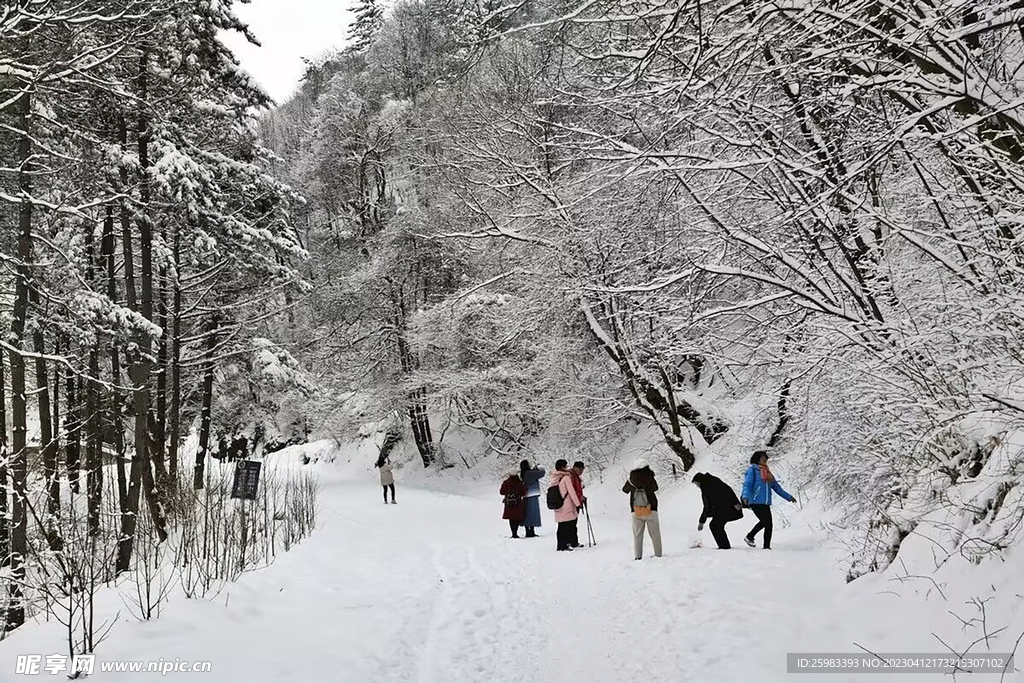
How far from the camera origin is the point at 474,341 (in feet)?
82.4

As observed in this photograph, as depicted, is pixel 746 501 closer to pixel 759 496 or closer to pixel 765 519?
pixel 759 496

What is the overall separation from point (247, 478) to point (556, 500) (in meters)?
5.74

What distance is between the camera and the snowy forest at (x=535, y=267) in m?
4.93

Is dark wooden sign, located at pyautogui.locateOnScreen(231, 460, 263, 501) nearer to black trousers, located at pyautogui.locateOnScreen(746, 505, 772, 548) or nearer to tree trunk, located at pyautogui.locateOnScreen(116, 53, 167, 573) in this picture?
tree trunk, located at pyautogui.locateOnScreen(116, 53, 167, 573)

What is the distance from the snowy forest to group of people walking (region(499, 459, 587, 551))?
9.64 feet

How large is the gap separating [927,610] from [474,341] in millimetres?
20342

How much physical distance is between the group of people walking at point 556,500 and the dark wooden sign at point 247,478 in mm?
4681

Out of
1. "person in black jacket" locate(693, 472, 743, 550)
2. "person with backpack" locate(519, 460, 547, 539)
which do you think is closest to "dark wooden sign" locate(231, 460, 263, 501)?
"person with backpack" locate(519, 460, 547, 539)

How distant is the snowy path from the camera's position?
18.0 ft

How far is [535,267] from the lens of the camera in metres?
17.7

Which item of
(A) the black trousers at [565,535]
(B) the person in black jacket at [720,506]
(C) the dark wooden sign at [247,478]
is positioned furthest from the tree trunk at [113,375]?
(B) the person in black jacket at [720,506]

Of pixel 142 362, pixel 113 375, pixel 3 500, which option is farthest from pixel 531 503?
pixel 113 375

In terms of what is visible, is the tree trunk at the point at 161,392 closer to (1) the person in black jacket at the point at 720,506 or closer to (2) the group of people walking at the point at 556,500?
(2) the group of people walking at the point at 556,500

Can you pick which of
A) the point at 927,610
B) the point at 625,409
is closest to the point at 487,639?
the point at 927,610
